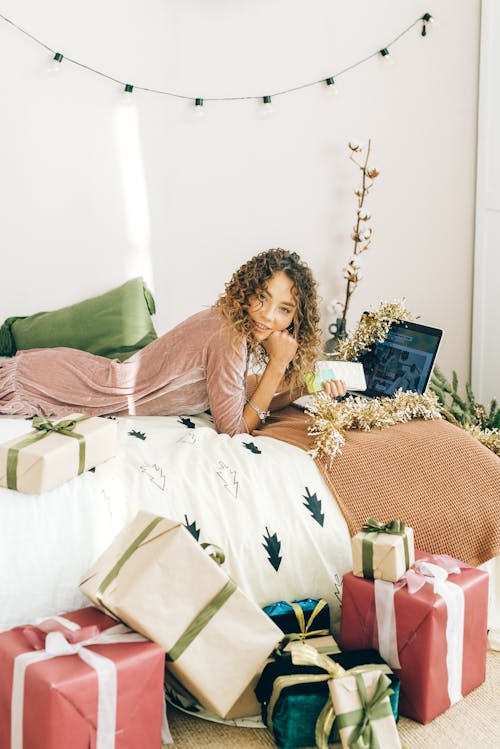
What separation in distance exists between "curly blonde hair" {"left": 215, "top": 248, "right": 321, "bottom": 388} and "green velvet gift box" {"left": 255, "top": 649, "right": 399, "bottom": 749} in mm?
856

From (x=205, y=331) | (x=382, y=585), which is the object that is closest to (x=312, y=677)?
(x=382, y=585)

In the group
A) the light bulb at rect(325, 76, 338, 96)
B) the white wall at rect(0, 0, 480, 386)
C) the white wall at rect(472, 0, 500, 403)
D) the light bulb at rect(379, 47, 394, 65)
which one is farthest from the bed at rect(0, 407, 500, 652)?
the light bulb at rect(379, 47, 394, 65)

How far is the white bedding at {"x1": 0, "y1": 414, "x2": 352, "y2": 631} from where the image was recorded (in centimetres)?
166

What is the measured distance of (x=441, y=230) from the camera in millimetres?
3412

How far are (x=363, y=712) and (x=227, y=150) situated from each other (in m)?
2.09

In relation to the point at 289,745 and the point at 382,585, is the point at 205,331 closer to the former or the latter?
the point at 382,585

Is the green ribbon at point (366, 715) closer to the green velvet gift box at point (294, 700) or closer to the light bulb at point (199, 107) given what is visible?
the green velvet gift box at point (294, 700)

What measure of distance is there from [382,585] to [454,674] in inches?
9.4

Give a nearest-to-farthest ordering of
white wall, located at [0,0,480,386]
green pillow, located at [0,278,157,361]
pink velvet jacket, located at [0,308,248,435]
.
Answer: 1. pink velvet jacket, located at [0,308,248,435]
2. green pillow, located at [0,278,157,361]
3. white wall, located at [0,0,480,386]

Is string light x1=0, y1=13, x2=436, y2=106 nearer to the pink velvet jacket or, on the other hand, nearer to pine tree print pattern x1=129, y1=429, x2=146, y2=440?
the pink velvet jacket

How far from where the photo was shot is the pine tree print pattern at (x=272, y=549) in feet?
6.07

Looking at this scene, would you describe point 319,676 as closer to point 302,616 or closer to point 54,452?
point 302,616

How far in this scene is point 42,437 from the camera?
180 cm

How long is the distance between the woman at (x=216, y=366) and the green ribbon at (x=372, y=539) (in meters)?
0.53
